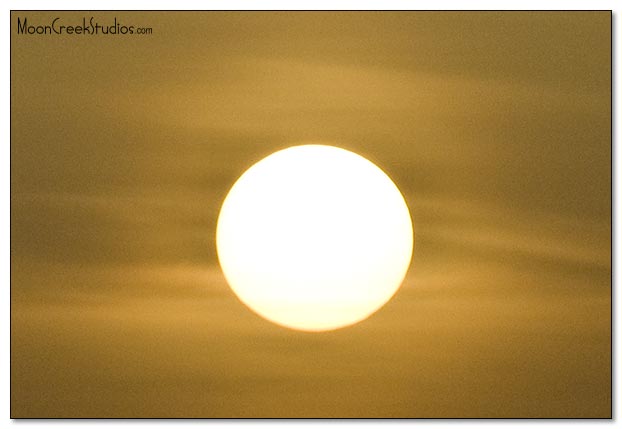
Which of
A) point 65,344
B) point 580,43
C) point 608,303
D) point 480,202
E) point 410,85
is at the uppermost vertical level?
point 580,43

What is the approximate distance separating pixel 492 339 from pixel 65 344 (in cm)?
116

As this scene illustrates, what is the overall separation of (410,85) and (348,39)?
0.21 metres

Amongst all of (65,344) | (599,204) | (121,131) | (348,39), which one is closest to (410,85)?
(348,39)

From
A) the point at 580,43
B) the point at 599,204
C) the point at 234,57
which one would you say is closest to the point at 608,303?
the point at 599,204

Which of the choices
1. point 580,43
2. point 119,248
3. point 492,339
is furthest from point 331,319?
point 580,43

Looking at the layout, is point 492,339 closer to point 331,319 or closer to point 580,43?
point 331,319

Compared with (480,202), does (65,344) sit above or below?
below

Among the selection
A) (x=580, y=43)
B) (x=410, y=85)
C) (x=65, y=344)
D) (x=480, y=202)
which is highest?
(x=580, y=43)

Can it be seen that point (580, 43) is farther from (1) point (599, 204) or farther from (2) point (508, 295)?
(2) point (508, 295)

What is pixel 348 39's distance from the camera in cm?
217

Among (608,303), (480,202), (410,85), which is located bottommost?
(608,303)

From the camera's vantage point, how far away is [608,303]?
2.17 meters

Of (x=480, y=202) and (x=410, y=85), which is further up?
(x=410, y=85)

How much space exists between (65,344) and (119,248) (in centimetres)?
30
